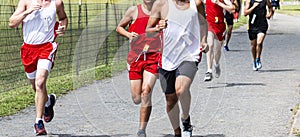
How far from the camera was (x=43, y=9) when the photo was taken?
7.67 metres

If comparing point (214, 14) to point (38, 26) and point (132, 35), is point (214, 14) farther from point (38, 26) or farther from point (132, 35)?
point (38, 26)

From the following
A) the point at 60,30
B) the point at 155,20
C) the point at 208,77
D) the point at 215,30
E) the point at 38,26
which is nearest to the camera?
the point at 155,20

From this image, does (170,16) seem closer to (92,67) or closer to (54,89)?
(54,89)

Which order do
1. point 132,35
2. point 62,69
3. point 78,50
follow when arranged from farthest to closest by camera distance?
point 78,50 < point 62,69 < point 132,35

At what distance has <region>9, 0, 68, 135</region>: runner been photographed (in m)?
7.56

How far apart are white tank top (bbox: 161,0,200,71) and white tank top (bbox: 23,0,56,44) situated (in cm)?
144

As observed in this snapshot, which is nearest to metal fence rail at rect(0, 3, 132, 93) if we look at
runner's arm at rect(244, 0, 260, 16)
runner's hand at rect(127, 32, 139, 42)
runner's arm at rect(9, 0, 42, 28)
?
runner's arm at rect(244, 0, 260, 16)

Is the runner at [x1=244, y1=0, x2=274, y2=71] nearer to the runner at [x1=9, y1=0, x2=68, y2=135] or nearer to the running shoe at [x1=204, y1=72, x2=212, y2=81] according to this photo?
the running shoe at [x1=204, y1=72, x2=212, y2=81]

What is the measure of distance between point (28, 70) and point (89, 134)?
41.1 inches

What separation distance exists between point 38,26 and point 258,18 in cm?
740

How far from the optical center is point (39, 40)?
302 inches

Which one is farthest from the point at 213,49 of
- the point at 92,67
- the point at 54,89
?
the point at 92,67

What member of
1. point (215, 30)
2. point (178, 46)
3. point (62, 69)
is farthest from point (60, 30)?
point (62, 69)

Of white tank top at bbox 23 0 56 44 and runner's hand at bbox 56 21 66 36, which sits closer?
white tank top at bbox 23 0 56 44
